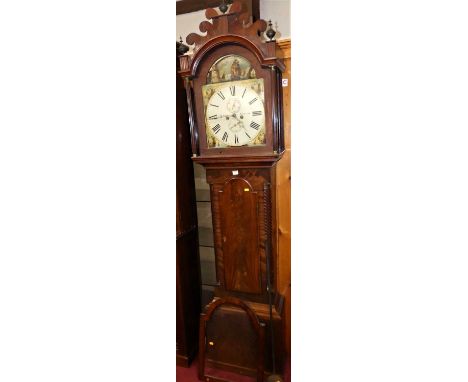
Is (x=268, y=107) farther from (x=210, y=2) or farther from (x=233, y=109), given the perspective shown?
(x=210, y=2)

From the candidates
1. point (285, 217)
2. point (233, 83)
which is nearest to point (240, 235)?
point (285, 217)

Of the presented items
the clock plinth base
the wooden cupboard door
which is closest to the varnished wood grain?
the clock plinth base

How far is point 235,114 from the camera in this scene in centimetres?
130

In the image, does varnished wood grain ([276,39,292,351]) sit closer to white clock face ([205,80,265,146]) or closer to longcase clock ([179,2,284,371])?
longcase clock ([179,2,284,371])

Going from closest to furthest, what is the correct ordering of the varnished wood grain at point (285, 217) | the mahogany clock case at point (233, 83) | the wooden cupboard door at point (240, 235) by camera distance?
the mahogany clock case at point (233, 83)
the wooden cupboard door at point (240, 235)
the varnished wood grain at point (285, 217)

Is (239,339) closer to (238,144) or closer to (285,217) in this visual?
(285,217)

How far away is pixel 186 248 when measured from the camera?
178cm

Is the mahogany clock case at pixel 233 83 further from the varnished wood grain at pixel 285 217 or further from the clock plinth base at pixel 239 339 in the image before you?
the clock plinth base at pixel 239 339

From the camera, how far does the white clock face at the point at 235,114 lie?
1265 mm

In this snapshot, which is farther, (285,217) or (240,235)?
(285,217)

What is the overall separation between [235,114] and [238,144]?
0.43 ft

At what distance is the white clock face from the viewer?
126 cm

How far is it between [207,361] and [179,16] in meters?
2.04

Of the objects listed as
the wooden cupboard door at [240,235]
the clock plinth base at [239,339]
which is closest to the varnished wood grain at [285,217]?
the clock plinth base at [239,339]
